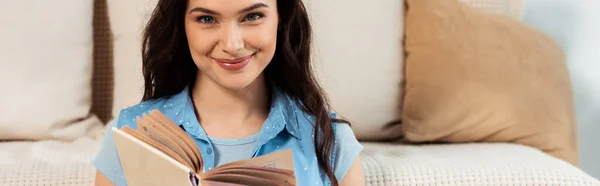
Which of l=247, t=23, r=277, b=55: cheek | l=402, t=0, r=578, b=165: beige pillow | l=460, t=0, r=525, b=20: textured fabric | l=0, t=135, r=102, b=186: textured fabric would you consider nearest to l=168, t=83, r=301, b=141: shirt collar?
l=247, t=23, r=277, b=55: cheek

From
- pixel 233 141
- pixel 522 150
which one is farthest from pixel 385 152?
pixel 233 141

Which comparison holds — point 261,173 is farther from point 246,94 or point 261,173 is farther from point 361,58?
point 361,58

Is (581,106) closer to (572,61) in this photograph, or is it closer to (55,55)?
(572,61)

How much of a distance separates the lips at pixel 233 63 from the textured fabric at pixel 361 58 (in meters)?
0.46

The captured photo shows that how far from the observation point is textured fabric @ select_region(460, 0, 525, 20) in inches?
56.1

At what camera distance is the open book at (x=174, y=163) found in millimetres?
651

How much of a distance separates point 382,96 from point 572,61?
0.58 metres

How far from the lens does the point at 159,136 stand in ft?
2.29

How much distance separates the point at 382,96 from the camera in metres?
1.28

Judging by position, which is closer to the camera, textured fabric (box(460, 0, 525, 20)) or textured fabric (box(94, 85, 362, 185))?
textured fabric (box(94, 85, 362, 185))

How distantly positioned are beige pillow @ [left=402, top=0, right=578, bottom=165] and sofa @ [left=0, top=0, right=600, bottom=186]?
1.2 inches

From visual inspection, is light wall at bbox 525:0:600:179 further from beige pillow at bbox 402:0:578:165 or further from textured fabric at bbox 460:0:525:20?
beige pillow at bbox 402:0:578:165

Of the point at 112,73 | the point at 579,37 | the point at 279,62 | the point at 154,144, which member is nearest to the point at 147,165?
the point at 154,144

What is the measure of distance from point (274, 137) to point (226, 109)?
76mm
